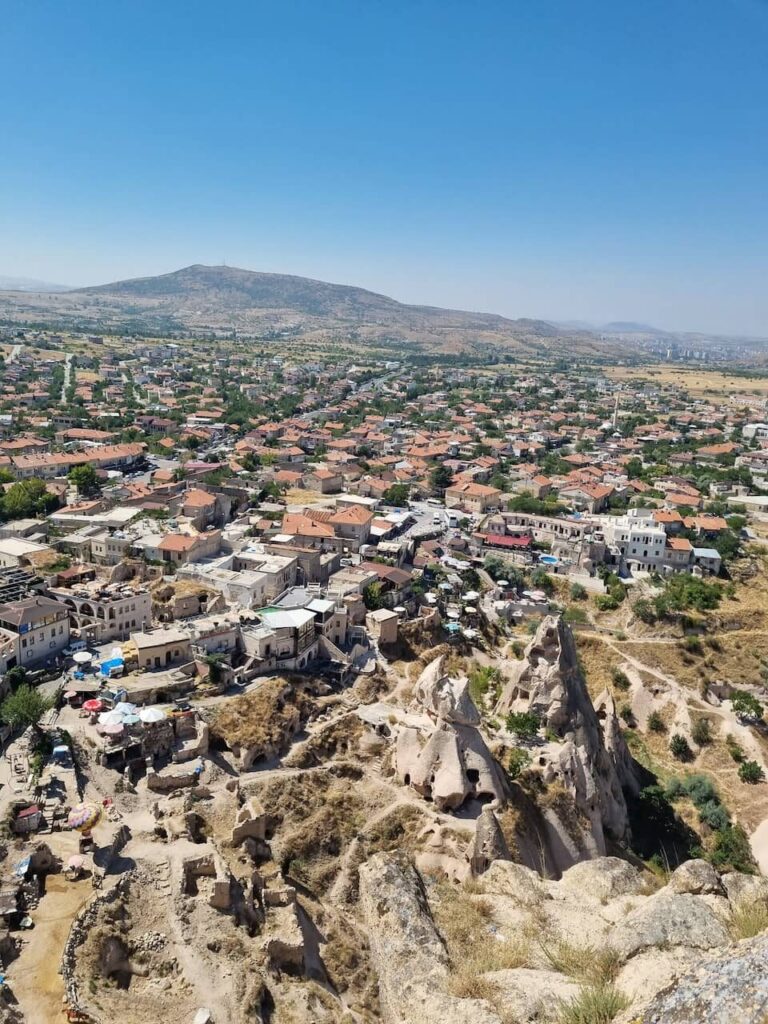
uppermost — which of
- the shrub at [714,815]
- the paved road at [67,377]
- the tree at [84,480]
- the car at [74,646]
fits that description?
the paved road at [67,377]

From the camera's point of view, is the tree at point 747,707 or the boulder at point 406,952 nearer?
the boulder at point 406,952

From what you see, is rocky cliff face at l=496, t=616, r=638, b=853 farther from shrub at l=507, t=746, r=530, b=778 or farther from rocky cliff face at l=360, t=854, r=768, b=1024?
rocky cliff face at l=360, t=854, r=768, b=1024

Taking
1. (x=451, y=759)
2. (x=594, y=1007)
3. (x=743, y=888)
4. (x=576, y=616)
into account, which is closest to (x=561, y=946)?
(x=743, y=888)

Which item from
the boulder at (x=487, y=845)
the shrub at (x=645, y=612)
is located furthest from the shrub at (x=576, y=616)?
the boulder at (x=487, y=845)

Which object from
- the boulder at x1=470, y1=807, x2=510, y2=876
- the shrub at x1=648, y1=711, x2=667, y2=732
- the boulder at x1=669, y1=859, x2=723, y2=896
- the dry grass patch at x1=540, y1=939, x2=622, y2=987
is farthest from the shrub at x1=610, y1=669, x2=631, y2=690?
the dry grass patch at x1=540, y1=939, x2=622, y2=987

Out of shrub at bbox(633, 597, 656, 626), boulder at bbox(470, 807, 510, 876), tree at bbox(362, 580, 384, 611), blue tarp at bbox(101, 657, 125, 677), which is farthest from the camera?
shrub at bbox(633, 597, 656, 626)

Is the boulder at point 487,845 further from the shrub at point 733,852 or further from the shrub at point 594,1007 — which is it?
the shrub at point 733,852

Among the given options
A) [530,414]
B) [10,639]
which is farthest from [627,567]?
[530,414]

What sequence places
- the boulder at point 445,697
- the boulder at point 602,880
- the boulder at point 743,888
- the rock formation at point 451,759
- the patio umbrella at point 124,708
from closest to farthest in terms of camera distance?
1. the boulder at point 743,888
2. the boulder at point 602,880
3. the rock formation at point 451,759
4. the boulder at point 445,697
5. the patio umbrella at point 124,708

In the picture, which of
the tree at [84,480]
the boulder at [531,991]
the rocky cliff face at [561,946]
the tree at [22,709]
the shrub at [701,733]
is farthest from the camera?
the tree at [84,480]
